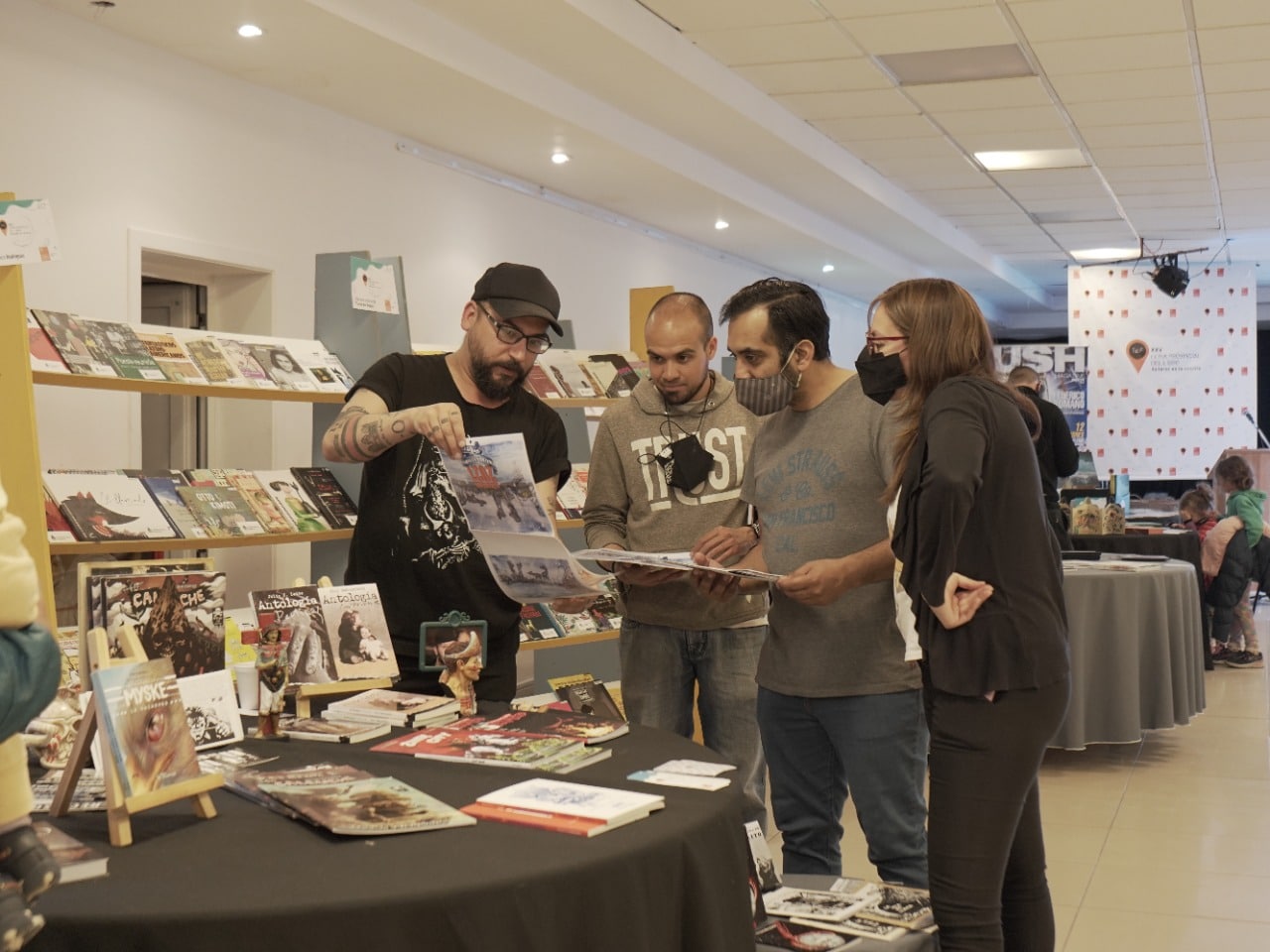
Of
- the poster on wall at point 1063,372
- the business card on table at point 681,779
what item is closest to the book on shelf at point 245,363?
the business card on table at point 681,779

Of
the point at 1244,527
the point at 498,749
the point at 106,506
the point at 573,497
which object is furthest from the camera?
the point at 1244,527

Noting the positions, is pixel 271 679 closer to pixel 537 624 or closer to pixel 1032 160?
pixel 537 624

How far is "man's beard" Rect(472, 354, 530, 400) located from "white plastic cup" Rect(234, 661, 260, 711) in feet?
2.56

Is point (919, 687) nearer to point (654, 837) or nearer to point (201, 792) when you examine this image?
point (654, 837)

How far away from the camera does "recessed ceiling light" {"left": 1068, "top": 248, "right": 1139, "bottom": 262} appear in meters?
13.5

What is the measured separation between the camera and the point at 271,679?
90.1 inches

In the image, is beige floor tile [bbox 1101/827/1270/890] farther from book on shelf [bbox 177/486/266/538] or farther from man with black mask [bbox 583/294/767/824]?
book on shelf [bbox 177/486/266/538]

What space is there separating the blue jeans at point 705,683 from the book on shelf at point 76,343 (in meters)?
2.13

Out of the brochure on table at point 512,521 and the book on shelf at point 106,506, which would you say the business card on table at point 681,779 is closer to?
the brochure on table at point 512,521

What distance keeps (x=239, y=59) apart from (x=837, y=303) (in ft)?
32.3

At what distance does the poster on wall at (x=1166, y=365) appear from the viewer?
492 inches

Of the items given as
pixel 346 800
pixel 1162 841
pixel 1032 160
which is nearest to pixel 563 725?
pixel 346 800

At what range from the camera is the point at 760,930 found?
7.64ft

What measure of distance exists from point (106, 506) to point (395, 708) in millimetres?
2295
